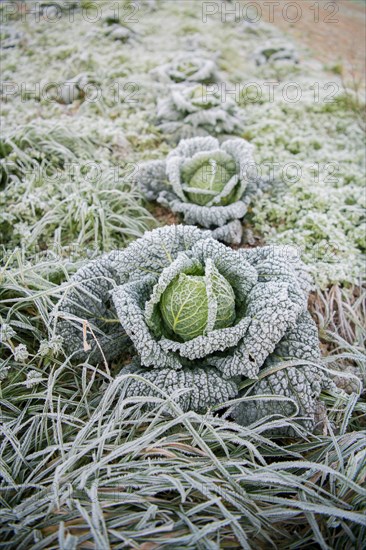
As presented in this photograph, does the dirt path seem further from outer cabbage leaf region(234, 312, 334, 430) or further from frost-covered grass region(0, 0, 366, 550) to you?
outer cabbage leaf region(234, 312, 334, 430)

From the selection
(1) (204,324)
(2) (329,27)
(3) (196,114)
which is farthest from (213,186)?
(2) (329,27)

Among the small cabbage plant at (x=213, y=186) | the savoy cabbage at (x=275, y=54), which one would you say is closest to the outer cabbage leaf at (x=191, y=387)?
the small cabbage plant at (x=213, y=186)

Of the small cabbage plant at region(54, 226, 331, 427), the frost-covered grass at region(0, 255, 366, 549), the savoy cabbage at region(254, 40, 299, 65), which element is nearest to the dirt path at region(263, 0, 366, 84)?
the savoy cabbage at region(254, 40, 299, 65)

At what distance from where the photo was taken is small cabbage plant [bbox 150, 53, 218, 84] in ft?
12.7

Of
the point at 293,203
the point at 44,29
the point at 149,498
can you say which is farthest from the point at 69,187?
the point at 44,29

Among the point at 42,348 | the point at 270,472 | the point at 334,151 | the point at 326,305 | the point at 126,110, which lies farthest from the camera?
the point at 126,110

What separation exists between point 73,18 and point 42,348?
4.83 metres

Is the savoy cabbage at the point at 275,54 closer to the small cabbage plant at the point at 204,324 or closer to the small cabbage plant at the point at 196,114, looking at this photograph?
the small cabbage plant at the point at 196,114

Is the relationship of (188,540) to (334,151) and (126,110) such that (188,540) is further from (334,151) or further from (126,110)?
(126,110)

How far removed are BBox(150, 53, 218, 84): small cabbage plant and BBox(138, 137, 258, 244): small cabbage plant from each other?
4.32ft

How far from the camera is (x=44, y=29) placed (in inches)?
197

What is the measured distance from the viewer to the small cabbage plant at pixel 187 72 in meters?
3.88

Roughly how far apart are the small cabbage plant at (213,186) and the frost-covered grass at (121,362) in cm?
24

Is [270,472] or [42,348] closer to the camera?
[270,472]
